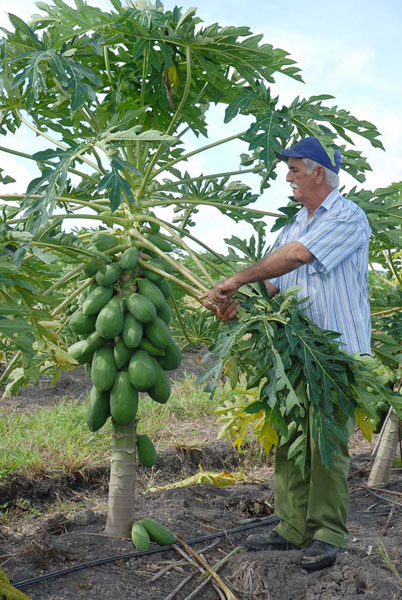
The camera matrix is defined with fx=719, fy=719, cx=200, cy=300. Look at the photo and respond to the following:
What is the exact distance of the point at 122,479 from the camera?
117 inches

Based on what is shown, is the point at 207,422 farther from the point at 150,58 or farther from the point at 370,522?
the point at 150,58

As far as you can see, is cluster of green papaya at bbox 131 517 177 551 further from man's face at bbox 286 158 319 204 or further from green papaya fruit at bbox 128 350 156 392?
man's face at bbox 286 158 319 204

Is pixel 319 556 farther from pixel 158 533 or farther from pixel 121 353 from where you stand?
pixel 121 353

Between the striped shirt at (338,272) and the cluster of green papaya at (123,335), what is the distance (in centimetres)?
61

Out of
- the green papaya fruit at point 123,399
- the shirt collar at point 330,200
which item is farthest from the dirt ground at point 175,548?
the shirt collar at point 330,200

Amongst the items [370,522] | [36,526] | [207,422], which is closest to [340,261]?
[370,522]

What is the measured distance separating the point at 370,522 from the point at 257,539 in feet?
2.83

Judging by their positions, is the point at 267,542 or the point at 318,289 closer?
the point at 318,289

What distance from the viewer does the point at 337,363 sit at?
276 centimetres

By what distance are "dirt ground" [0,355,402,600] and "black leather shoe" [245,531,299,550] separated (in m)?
0.06

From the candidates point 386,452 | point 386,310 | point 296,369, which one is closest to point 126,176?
point 296,369

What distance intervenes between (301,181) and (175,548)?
1.67 meters

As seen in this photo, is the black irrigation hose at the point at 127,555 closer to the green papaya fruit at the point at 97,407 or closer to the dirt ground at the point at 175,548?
the dirt ground at the point at 175,548

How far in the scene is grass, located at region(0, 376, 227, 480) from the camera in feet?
13.9
